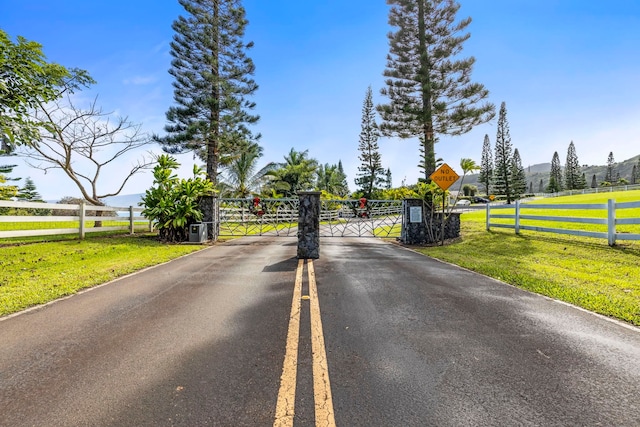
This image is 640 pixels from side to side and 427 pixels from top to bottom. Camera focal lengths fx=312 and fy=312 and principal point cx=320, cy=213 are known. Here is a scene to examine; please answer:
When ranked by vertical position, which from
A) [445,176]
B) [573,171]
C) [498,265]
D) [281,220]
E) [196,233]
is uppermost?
[573,171]

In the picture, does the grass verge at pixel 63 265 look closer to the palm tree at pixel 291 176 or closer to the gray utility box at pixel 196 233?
the gray utility box at pixel 196 233

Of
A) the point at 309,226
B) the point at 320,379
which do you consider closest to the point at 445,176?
the point at 309,226

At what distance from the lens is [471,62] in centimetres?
2180

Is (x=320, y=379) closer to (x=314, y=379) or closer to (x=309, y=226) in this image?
(x=314, y=379)

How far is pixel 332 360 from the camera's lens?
2.73 m

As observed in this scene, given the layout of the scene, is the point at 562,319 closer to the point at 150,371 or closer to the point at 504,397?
the point at 504,397

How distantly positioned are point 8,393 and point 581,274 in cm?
854

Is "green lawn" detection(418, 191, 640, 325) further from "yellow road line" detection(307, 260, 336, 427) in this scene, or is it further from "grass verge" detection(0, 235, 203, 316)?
"grass verge" detection(0, 235, 203, 316)

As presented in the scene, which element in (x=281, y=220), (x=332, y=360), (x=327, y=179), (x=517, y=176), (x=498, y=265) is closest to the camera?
(x=332, y=360)

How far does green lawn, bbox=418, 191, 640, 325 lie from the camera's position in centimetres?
466

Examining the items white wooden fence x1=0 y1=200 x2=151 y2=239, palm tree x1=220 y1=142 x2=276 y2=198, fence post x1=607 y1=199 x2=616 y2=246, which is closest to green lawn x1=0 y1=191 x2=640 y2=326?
fence post x1=607 y1=199 x2=616 y2=246

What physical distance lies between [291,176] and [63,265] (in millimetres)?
28844

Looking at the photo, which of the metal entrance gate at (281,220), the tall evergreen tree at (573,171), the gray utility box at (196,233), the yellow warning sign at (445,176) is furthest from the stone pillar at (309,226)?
the tall evergreen tree at (573,171)

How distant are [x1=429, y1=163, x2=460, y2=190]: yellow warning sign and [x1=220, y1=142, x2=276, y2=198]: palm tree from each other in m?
23.7
